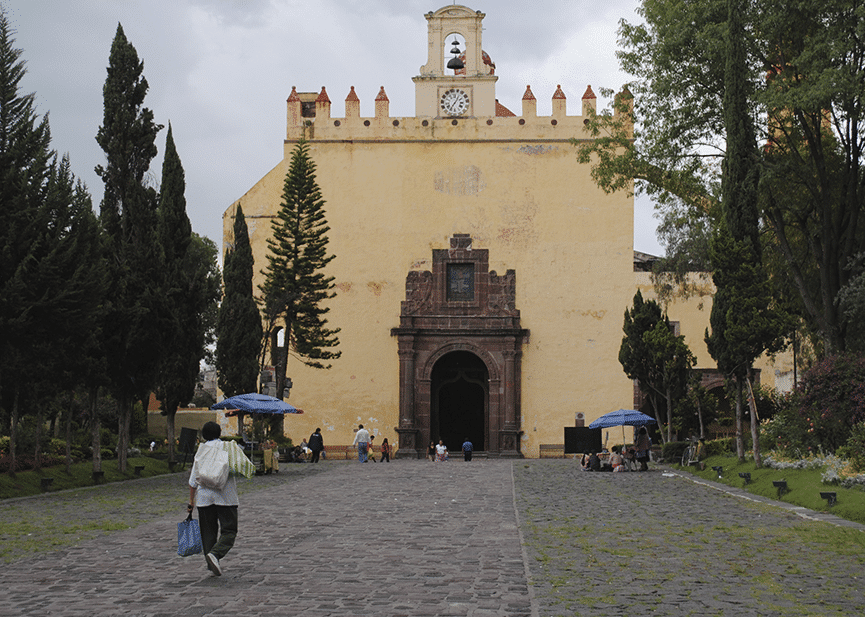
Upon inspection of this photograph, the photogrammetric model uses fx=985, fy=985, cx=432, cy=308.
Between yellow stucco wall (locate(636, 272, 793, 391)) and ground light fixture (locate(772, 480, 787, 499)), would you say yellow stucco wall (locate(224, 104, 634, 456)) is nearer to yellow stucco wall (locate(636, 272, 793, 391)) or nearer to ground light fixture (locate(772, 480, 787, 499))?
yellow stucco wall (locate(636, 272, 793, 391))

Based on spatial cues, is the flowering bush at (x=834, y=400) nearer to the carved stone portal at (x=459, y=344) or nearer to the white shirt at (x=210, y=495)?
the white shirt at (x=210, y=495)

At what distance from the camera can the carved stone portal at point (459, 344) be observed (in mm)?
34844

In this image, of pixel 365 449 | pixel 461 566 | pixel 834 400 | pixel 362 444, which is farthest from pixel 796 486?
pixel 365 449

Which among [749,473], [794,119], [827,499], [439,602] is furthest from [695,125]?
[439,602]

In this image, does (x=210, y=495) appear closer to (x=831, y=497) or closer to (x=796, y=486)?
(x=831, y=497)

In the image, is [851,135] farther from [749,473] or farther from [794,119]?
[749,473]

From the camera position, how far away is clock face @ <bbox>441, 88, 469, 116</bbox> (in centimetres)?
3662

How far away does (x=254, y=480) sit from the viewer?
69.2 feet

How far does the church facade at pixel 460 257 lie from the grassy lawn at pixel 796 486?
13.8m

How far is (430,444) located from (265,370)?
962 centimetres

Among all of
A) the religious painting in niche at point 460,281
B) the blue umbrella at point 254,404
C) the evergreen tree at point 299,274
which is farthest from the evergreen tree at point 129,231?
the religious painting in niche at point 460,281

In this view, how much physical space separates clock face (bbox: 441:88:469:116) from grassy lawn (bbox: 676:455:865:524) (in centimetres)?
1900

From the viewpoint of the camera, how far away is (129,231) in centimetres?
2094

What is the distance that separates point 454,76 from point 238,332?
13.9m
